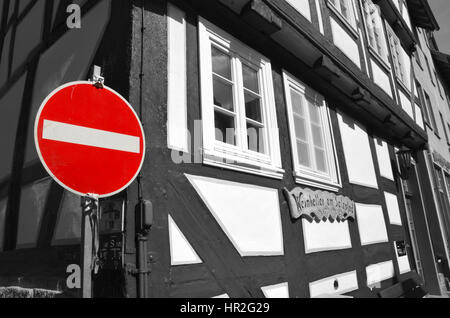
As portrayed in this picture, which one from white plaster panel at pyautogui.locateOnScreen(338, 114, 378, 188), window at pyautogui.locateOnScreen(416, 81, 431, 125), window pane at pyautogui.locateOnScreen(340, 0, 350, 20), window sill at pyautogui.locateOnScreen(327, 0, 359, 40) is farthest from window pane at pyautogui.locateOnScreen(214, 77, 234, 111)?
window at pyautogui.locateOnScreen(416, 81, 431, 125)

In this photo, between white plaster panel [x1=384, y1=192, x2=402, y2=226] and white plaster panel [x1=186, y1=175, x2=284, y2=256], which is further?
white plaster panel [x1=384, y1=192, x2=402, y2=226]

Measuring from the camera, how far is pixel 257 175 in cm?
377

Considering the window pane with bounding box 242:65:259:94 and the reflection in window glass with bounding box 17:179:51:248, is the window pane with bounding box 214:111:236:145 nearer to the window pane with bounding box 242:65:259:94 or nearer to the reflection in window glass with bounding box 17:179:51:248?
the window pane with bounding box 242:65:259:94

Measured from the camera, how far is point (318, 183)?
4.81 metres

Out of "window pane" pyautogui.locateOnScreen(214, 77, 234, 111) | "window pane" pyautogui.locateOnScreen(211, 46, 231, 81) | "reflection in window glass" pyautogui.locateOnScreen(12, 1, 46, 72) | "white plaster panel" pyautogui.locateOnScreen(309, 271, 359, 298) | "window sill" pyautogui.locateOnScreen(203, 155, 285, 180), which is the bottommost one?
"white plaster panel" pyautogui.locateOnScreen(309, 271, 359, 298)

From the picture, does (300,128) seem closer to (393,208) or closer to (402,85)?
(393,208)

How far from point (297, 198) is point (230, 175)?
3.65 feet

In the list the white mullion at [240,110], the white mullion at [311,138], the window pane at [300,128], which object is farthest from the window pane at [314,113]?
the white mullion at [240,110]

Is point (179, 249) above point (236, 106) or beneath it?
beneath

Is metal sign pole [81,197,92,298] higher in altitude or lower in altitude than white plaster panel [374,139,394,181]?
lower

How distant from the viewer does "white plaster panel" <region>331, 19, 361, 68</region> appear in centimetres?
629

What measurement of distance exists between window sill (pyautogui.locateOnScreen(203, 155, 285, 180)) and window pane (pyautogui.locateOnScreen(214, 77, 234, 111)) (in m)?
0.62

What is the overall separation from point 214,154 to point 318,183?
79.4 inches

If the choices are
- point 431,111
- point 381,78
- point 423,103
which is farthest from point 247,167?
point 431,111
